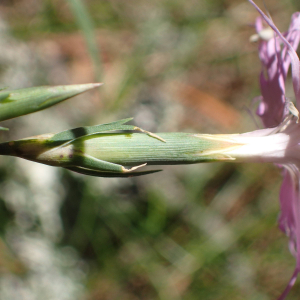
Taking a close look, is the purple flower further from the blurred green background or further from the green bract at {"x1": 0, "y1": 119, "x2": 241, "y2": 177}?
the blurred green background

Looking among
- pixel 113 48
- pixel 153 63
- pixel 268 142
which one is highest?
pixel 113 48

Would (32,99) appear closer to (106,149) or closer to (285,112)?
(106,149)

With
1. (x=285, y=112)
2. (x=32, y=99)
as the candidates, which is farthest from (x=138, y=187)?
(x=32, y=99)

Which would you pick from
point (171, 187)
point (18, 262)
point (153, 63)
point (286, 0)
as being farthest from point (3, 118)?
point (286, 0)

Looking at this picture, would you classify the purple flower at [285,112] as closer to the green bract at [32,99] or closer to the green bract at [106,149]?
the green bract at [106,149]

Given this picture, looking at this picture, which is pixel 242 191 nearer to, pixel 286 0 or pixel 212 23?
pixel 212 23

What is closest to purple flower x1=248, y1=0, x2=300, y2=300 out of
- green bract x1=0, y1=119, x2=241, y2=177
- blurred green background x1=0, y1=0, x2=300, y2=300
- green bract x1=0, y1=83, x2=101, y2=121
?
green bract x1=0, y1=119, x2=241, y2=177
